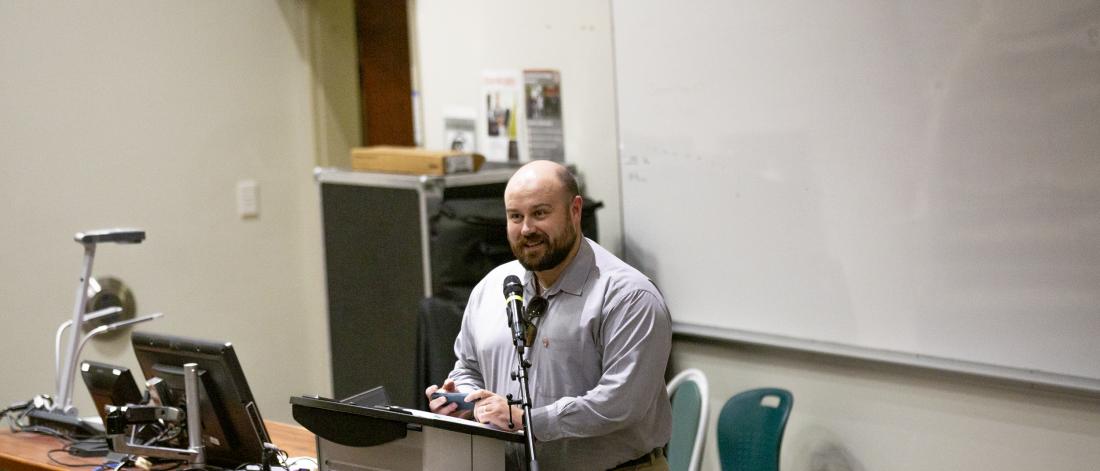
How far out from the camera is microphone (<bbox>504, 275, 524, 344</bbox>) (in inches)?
92.0

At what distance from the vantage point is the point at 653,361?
2539mm

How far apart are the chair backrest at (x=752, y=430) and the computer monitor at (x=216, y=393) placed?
1.44m

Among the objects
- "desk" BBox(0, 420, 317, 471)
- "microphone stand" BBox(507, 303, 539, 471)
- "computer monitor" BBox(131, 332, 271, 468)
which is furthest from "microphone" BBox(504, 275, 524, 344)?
"desk" BBox(0, 420, 317, 471)

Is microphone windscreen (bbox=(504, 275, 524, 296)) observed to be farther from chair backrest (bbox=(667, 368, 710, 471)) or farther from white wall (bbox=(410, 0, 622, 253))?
white wall (bbox=(410, 0, 622, 253))

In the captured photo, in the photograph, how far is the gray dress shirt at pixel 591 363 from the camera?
2.50 meters

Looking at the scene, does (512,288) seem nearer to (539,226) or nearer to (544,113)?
(539,226)

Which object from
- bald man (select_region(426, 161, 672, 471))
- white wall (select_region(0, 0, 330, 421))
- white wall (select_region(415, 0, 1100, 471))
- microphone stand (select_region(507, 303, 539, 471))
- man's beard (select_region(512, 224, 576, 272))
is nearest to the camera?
microphone stand (select_region(507, 303, 539, 471))

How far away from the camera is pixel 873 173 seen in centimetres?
327

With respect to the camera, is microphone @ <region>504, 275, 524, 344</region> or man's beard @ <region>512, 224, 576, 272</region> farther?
man's beard @ <region>512, 224, 576, 272</region>

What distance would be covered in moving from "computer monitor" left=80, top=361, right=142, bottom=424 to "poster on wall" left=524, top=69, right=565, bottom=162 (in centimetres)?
182

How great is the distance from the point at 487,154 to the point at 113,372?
1.87 metres

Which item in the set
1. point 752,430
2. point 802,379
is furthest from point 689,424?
point 802,379

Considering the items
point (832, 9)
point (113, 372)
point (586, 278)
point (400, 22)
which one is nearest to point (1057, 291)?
point (832, 9)

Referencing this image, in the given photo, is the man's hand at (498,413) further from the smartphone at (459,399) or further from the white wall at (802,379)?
the white wall at (802,379)
